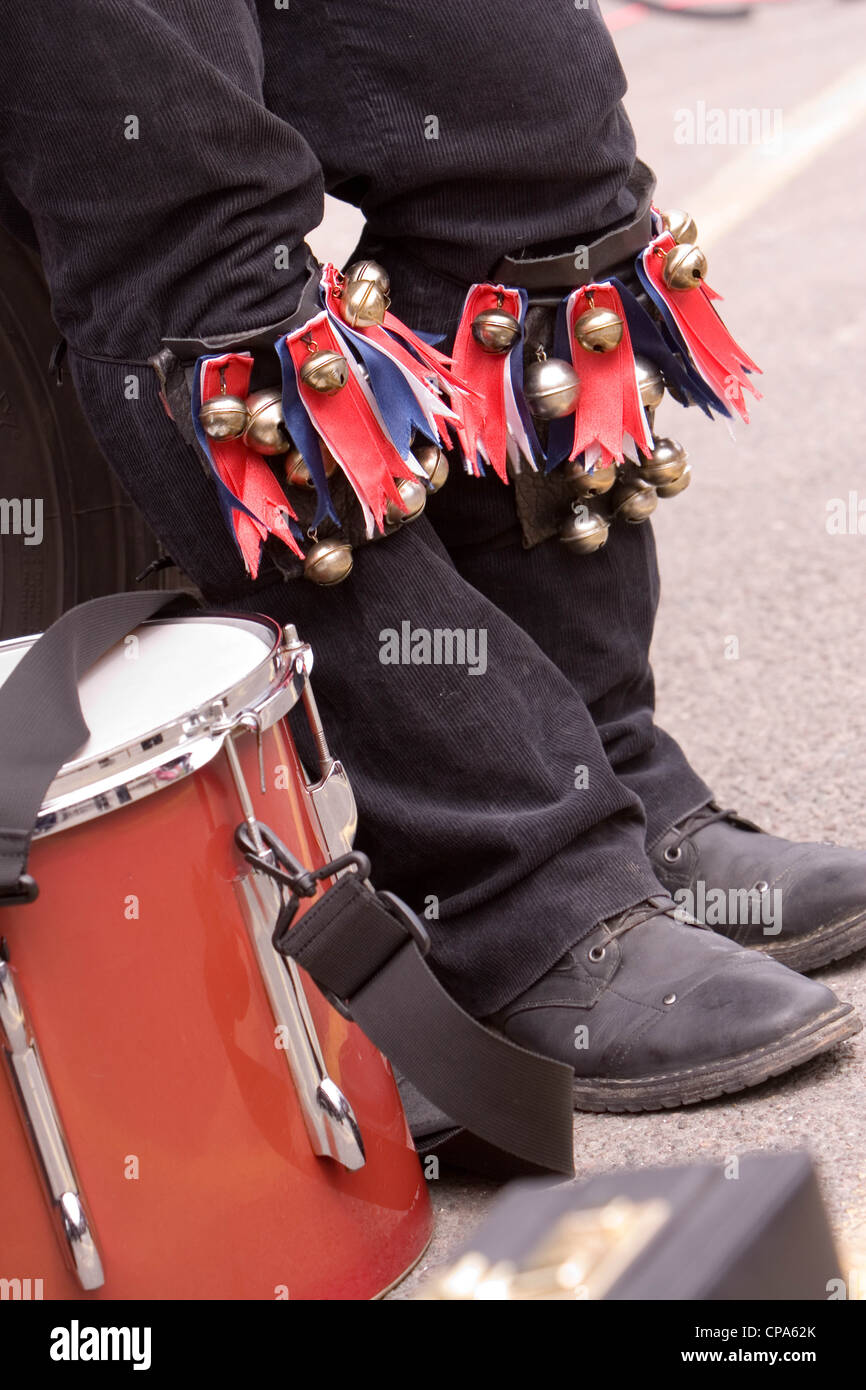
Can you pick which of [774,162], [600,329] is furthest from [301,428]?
[774,162]

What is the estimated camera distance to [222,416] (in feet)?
3.35

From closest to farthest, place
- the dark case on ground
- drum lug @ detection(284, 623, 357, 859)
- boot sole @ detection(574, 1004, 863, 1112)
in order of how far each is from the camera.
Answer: the dark case on ground → drum lug @ detection(284, 623, 357, 859) → boot sole @ detection(574, 1004, 863, 1112)

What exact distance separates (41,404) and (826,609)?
3.40 feet

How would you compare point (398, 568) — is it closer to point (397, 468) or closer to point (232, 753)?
point (397, 468)

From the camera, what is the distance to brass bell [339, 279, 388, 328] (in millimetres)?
1064

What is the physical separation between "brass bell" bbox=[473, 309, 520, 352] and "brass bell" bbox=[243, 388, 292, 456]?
20 centimetres

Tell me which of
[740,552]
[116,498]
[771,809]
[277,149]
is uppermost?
[277,149]

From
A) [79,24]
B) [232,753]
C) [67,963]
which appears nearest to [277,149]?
[79,24]

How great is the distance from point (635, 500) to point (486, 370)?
183mm

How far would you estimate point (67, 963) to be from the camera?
849mm

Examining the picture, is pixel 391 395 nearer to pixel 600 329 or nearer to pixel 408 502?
pixel 408 502

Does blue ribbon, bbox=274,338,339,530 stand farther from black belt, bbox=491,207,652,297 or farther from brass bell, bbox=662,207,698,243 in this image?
brass bell, bbox=662,207,698,243

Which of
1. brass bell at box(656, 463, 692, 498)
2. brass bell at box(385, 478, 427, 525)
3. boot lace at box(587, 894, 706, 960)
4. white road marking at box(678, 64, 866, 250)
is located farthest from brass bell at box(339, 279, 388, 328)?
white road marking at box(678, 64, 866, 250)

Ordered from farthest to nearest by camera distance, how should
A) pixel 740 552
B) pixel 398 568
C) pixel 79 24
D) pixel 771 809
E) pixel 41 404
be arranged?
pixel 740 552, pixel 771 809, pixel 41 404, pixel 398 568, pixel 79 24
